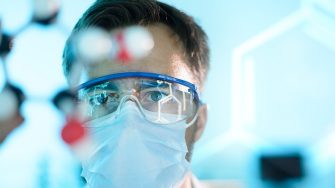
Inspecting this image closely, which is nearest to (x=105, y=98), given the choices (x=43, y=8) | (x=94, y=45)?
(x=94, y=45)

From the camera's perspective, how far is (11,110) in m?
0.92

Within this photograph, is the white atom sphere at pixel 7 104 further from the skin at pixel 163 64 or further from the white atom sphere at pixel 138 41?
the white atom sphere at pixel 138 41

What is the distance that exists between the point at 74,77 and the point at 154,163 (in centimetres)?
36

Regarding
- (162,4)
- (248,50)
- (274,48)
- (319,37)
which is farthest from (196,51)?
(319,37)

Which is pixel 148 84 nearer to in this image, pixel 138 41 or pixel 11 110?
pixel 138 41

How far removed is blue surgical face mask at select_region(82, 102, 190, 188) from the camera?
0.91 meters

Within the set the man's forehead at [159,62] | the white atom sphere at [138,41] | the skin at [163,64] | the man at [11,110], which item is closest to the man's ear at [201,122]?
the skin at [163,64]

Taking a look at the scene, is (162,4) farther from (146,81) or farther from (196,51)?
(146,81)

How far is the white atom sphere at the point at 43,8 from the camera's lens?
101cm

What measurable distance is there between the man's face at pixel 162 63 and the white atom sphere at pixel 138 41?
0.04 ft

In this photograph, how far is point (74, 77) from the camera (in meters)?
1.12

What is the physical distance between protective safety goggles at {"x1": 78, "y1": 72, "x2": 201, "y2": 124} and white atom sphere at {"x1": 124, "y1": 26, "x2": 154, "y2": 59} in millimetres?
65

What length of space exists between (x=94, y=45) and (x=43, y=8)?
163 millimetres

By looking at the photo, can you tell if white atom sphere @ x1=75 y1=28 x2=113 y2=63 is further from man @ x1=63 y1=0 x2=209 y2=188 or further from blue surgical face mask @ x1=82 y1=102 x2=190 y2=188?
blue surgical face mask @ x1=82 y1=102 x2=190 y2=188
